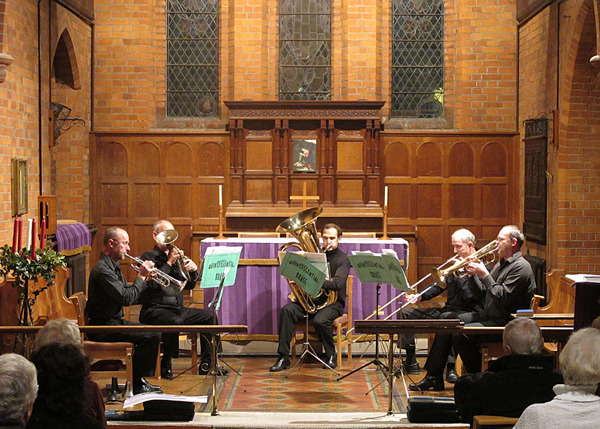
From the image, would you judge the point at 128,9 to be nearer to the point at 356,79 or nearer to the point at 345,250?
the point at 356,79

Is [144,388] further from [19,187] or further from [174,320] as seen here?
[19,187]

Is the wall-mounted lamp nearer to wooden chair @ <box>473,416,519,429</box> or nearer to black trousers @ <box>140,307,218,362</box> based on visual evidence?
black trousers @ <box>140,307,218,362</box>

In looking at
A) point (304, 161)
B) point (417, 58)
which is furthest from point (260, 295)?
point (417, 58)

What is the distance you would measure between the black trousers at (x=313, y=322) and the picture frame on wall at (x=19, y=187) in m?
3.10

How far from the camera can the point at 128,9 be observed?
1307 cm

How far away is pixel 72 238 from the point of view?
414 inches

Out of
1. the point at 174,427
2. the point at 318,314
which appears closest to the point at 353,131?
the point at 318,314

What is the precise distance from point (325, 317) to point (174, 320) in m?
1.45

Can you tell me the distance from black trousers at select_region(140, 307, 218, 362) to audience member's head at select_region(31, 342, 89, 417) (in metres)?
3.91

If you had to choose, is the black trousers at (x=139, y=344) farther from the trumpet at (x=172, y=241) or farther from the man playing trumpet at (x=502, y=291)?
the man playing trumpet at (x=502, y=291)

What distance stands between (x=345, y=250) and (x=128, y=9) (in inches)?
235

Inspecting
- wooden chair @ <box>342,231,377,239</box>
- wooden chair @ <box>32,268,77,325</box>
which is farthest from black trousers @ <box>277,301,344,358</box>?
wooden chair @ <box>342,231,377,239</box>

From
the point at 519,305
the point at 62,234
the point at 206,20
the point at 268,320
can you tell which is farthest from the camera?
the point at 206,20

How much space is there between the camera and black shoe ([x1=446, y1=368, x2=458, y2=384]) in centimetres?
769
